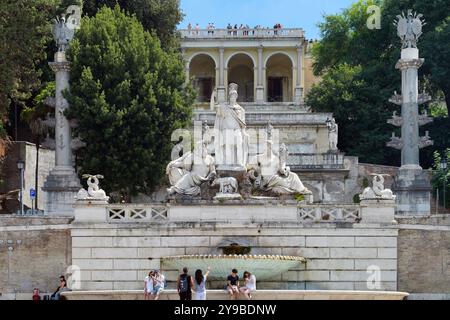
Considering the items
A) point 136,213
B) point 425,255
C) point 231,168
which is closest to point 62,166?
point 136,213

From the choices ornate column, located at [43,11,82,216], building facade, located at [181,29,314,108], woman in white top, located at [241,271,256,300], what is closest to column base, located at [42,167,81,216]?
ornate column, located at [43,11,82,216]

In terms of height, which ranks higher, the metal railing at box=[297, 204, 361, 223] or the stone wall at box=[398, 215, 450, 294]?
the metal railing at box=[297, 204, 361, 223]

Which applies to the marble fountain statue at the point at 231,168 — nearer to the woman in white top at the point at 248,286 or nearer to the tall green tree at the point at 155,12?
the woman in white top at the point at 248,286

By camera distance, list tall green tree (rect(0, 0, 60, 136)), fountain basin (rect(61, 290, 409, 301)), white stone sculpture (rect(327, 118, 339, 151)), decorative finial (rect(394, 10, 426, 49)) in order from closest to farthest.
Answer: fountain basin (rect(61, 290, 409, 301))
decorative finial (rect(394, 10, 426, 49))
tall green tree (rect(0, 0, 60, 136))
white stone sculpture (rect(327, 118, 339, 151))

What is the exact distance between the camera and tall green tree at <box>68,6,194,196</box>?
44.8 metres

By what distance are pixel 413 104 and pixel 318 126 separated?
9.78 metres

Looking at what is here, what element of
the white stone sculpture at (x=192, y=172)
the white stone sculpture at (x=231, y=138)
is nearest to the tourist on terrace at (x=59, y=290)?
the white stone sculpture at (x=192, y=172)

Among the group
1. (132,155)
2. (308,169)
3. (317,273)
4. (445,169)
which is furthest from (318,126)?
(317,273)

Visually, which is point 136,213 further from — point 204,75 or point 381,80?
point 204,75

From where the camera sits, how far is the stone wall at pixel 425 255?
116ft

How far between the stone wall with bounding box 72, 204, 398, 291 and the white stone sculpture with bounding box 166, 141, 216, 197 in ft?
3.63

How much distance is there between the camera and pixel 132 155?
147 ft

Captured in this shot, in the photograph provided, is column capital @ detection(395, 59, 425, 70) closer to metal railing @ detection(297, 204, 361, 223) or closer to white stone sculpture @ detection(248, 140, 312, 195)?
white stone sculpture @ detection(248, 140, 312, 195)
